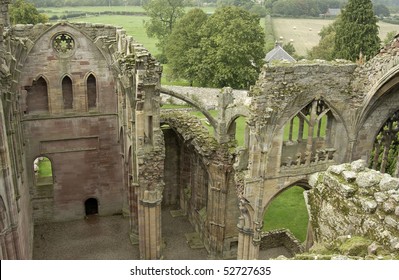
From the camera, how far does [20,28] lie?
1588cm

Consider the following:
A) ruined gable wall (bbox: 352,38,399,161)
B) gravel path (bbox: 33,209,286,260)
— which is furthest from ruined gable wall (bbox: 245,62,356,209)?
gravel path (bbox: 33,209,286,260)

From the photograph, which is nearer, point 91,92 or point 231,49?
point 91,92

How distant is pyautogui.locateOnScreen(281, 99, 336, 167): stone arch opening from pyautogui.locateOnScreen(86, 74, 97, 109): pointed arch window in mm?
8286

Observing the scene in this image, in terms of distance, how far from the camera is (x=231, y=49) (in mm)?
35750

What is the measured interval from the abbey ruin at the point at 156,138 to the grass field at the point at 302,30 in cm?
4426

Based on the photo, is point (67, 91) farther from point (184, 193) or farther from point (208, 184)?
point (208, 184)

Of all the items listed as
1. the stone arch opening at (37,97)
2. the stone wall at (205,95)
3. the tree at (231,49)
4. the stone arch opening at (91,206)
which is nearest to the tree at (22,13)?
the stone wall at (205,95)

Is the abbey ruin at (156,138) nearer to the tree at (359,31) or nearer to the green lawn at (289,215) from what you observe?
the green lawn at (289,215)

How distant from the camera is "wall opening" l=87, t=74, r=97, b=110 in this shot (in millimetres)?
17297

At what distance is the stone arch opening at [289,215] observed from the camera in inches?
727

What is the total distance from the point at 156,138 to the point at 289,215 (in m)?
9.01

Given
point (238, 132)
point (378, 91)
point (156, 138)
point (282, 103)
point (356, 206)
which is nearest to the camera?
point (356, 206)

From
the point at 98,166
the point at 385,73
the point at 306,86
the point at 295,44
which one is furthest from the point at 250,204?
the point at 295,44

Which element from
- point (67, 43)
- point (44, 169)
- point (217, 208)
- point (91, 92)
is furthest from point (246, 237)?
point (44, 169)
